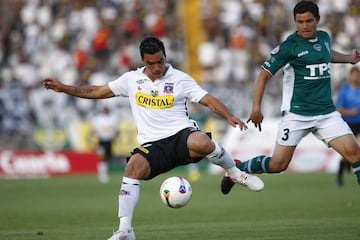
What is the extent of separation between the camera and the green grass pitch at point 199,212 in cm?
1143

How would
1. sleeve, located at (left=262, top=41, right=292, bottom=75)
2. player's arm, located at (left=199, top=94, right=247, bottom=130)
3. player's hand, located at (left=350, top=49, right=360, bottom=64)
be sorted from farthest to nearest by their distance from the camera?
player's hand, located at (left=350, top=49, right=360, bottom=64), sleeve, located at (left=262, top=41, right=292, bottom=75), player's arm, located at (left=199, top=94, right=247, bottom=130)

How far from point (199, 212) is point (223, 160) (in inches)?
164

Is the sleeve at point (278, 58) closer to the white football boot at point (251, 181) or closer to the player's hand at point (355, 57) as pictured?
the player's hand at point (355, 57)

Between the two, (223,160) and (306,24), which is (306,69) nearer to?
(306,24)

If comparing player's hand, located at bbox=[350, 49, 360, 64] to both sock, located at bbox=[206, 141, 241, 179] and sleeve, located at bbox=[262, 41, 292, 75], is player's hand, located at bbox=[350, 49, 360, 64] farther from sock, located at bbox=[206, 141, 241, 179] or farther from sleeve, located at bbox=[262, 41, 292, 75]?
sock, located at bbox=[206, 141, 241, 179]

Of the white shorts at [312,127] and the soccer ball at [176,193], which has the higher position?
the white shorts at [312,127]

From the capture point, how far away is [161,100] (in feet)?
35.0

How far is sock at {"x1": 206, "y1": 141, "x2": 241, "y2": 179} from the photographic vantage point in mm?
10934

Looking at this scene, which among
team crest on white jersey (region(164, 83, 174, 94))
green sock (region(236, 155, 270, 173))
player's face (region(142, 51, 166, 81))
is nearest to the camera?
player's face (region(142, 51, 166, 81))

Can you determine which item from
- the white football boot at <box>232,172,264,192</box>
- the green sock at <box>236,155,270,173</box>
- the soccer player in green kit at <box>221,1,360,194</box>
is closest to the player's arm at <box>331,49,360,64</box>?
the soccer player in green kit at <box>221,1,360,194</box>

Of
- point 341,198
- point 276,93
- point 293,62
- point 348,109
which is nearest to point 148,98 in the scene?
point 293,62

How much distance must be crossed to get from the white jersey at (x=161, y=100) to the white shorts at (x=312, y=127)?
62.9 inches

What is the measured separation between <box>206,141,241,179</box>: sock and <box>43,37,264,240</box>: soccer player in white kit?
28 mm

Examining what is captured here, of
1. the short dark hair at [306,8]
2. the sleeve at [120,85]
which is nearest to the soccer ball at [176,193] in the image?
the sleeve at [120,85]
